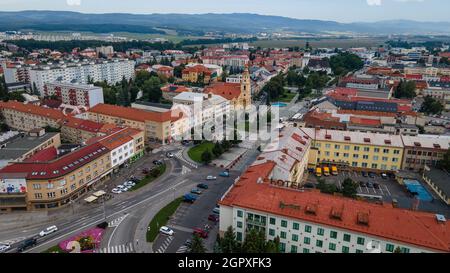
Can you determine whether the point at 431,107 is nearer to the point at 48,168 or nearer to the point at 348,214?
the point at 348,214

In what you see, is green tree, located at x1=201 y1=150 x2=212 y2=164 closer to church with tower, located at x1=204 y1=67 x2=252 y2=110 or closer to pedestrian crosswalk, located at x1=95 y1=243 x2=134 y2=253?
pedestrian crosswalk, located at x1=95 y1=243 x2=134 y2=253

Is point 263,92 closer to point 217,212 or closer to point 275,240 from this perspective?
point 217,212

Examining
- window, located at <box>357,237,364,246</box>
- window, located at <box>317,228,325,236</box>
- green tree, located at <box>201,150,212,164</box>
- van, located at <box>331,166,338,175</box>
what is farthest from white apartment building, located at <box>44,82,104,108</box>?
window, located at <box>357,237,364,246</box>

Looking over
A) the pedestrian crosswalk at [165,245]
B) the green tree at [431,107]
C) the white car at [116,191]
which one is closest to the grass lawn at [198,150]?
the white car at [116,191]

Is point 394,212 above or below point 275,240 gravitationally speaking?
above

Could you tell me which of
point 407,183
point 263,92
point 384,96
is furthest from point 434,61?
point 407,183

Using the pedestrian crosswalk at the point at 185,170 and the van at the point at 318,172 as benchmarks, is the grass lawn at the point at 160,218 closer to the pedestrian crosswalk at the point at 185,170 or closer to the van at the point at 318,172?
the pedestrian crosswalk at the point at 185,170
